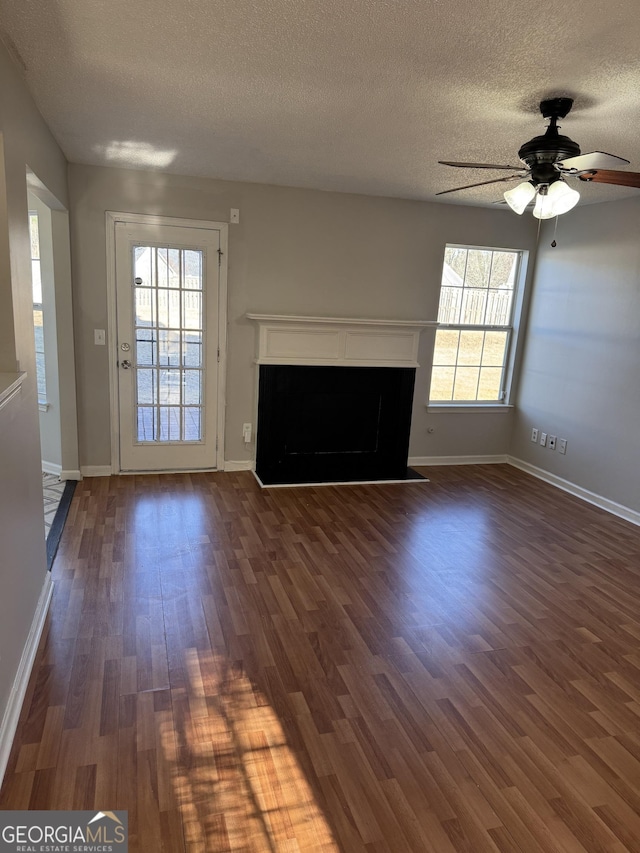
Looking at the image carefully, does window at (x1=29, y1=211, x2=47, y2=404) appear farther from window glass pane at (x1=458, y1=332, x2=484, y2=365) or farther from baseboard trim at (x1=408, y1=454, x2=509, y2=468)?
window glass pane at (x1=458, y1=332, x2=484, y2=365)

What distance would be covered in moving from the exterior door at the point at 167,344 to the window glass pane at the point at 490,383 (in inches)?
104

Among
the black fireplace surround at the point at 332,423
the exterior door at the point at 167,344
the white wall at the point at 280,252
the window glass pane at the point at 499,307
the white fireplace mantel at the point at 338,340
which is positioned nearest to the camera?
the white wall at the point at 280,252

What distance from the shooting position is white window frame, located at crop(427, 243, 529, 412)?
5199mm

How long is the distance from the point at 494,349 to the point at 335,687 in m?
4.07

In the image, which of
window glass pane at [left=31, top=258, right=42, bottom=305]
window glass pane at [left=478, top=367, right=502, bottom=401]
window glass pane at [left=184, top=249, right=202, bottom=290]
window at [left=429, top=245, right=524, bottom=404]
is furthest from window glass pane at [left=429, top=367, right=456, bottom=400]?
window glass pane at [left=31, top=258, right=42, bottom=305]

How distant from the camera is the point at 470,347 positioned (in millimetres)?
5348

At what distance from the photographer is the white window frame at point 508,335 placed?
5.20m

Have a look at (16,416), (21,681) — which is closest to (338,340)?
(16,416)

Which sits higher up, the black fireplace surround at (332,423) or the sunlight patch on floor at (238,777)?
the black fireplace surround at (332,423)

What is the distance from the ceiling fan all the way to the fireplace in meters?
2.29

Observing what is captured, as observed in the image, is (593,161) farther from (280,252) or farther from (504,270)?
(504,270)

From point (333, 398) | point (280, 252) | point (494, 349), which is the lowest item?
point (333, 398)

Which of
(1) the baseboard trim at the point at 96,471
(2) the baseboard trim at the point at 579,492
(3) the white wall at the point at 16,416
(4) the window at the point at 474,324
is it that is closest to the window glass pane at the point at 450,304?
(4) the window at the point at 474,324

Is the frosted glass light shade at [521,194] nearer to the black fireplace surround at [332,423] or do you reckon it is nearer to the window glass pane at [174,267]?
the black fireplace surround at [332,423]
